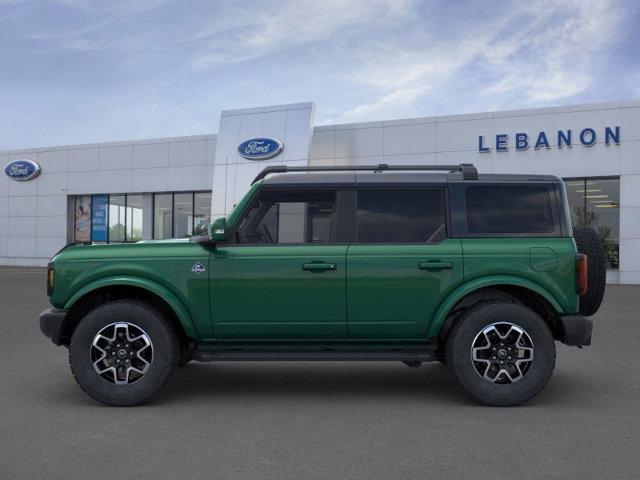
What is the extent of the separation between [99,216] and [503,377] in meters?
29.2

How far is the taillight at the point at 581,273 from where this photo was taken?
17.2 ft

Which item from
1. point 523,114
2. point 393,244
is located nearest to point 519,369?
point 393,244

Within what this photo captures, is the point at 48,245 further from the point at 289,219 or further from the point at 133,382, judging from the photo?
the point at 289,219

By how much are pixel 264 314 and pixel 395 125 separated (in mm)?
20755

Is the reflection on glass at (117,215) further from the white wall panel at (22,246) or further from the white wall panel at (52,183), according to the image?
the white wall panel at (22,246)

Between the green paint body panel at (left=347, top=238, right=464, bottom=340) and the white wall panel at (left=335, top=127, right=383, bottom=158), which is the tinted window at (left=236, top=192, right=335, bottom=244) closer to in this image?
the green paint body panel at (left=347, top=238, right=464, bottom=340)

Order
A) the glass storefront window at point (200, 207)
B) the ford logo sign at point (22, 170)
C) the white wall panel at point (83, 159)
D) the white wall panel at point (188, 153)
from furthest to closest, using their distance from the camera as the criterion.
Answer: the ford logo sign at point (22, 170), the white wall panel at point (83, 159), the glass storefront window at point (200, 207), the white wall panel at point (188, 153)

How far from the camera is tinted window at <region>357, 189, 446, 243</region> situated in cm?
539

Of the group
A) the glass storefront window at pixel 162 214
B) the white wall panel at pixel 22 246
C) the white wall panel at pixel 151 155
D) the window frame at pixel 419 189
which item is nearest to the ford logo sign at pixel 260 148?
the white wall panel at pixel 151 155

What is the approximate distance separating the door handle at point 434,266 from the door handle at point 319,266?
0.71 metres

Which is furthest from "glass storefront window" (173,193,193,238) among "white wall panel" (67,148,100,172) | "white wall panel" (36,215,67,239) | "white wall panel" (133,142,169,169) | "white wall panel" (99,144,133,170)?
"white wall panel" (36,215,67,239)

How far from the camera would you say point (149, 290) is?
5301 mm

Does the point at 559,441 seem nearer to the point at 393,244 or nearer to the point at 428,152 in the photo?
the point at 393,244

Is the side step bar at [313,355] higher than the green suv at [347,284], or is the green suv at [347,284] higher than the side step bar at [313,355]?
the green suv at [347,284]
